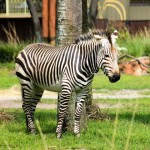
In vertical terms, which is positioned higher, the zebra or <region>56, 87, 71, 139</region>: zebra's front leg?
the zebra

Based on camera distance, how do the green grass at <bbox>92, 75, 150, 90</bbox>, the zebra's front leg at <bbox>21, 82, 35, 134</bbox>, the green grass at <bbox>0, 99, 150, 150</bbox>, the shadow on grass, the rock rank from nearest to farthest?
the green grass at <bbox>0, 99, 150, 150</bbox> < the zebra's front leg at <bbox>21, 82, 35, 134</bbox> < the shadow on grass < the green grass at <bbox>92, 75, 150, 90</bbox> < the rock

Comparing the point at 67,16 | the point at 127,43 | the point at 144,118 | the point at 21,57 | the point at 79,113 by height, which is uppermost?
the point at 67,16

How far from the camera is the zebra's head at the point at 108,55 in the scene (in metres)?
8.80

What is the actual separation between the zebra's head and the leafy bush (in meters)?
17.2

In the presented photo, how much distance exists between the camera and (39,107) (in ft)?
46.1

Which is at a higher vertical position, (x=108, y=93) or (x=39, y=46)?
(x=39, y=46)

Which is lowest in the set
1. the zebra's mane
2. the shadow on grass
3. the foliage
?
the foliage

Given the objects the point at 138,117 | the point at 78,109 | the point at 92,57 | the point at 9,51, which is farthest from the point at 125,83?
the point at 92,57

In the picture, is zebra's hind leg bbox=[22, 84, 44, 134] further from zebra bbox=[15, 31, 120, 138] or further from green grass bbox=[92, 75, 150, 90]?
green grass bbox=[92, 75, 150, 90]

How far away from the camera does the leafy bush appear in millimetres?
26098

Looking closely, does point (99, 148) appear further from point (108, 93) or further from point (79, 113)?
point (108, 93)

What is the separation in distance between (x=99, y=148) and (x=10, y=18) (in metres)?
23.6

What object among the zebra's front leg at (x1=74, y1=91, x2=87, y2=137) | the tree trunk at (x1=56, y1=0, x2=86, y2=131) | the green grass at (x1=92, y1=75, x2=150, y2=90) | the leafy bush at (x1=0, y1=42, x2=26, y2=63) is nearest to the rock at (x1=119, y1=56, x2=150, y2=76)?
the green grass at (x1=92, y1=75, x2=150, y2=90)

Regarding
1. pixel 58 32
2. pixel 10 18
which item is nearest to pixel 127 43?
pixel 10 18
